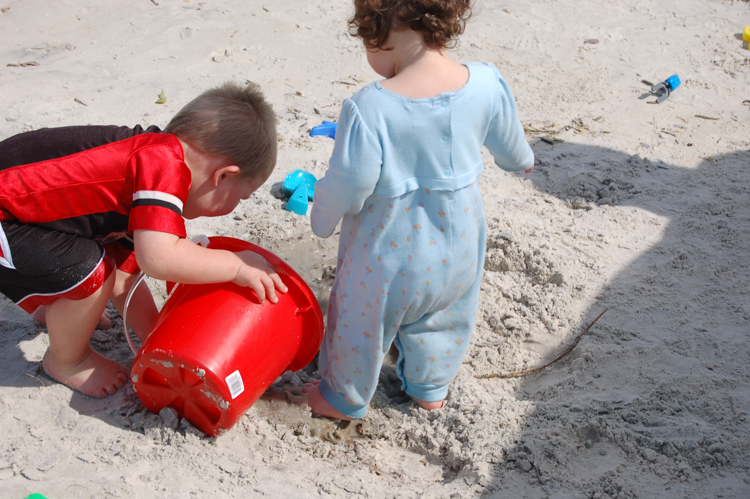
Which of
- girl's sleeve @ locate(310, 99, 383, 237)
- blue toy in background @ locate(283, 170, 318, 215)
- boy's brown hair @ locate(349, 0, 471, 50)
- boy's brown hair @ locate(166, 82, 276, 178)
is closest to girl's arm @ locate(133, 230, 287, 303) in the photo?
boy's brown hair @ locate(166, 82, 276, 178)

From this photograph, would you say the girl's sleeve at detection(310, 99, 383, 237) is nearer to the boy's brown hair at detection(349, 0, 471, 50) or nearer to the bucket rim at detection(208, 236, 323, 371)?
the boy's brown hair at detection(349, 0, 471, 50)

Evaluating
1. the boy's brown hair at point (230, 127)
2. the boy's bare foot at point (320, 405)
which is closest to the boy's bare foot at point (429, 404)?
the boy's bare foot at point (320, 405)

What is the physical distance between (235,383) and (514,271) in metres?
1.48

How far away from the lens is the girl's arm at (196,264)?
5.11ft

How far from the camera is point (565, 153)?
3.53 meters

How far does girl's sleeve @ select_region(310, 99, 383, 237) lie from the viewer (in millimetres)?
1458

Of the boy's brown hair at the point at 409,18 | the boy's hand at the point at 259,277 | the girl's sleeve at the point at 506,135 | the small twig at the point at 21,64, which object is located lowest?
the small twig at the point at 21,64

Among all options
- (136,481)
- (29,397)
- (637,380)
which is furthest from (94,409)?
(637,380)

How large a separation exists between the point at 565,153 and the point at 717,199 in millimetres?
867

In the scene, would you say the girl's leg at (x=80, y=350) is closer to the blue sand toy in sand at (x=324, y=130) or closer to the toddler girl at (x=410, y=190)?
the toddler girl at (x=410, y=190)

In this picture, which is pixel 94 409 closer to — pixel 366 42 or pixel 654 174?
pixel 366 42

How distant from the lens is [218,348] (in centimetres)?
171

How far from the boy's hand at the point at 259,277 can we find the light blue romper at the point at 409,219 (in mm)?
204

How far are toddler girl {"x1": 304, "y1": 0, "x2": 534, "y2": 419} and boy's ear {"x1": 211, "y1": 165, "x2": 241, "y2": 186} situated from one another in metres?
0.28
